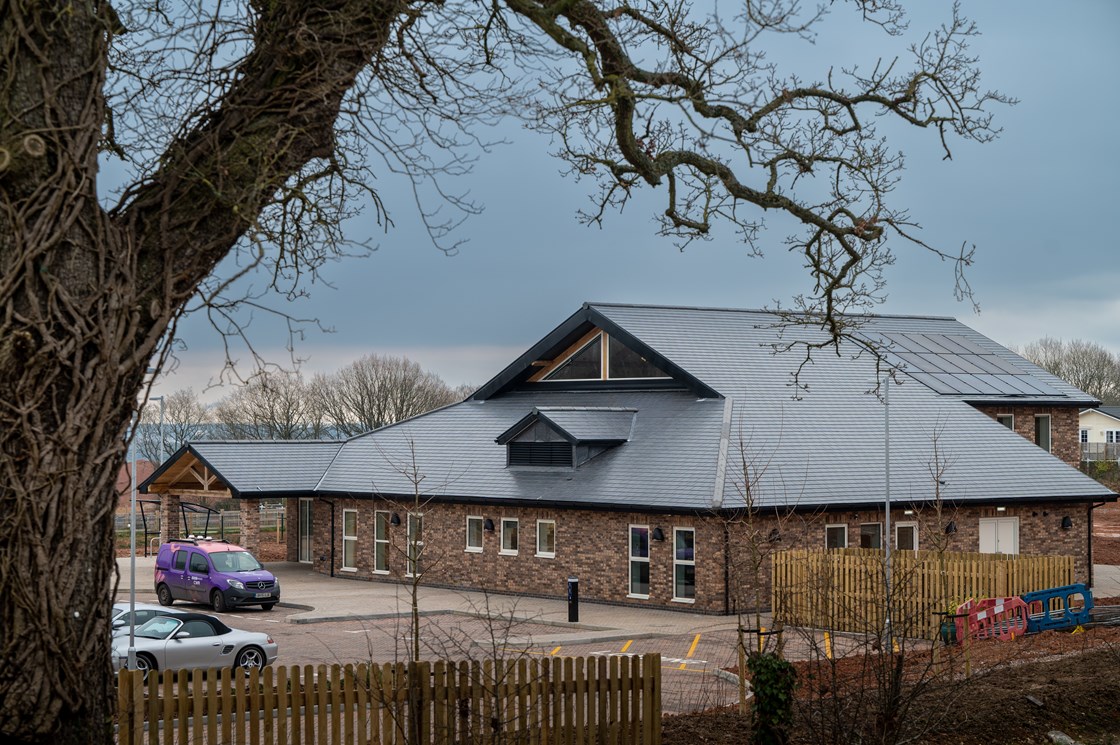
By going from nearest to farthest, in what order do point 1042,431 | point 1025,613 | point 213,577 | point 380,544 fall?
point 1025,613
point 213,577
point 380,544
point 1042,431

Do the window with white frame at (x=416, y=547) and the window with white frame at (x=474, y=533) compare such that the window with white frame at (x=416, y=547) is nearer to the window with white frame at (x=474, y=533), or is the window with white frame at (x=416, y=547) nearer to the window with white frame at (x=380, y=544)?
the window with white frame at (x=380, y=544)

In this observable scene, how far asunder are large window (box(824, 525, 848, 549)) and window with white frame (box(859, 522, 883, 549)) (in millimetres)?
619

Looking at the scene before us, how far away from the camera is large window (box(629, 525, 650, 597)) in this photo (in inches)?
1183

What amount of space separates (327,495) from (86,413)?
3188 centimetres

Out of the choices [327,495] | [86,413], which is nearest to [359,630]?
[327,495]

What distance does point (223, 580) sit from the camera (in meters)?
30.7

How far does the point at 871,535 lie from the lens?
101 feet

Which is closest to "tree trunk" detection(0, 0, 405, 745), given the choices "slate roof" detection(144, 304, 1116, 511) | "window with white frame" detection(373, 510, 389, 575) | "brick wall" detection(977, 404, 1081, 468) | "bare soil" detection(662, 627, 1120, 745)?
"bare soil" detection(662, 627, 1120, 745)

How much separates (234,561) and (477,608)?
10170 millimetres

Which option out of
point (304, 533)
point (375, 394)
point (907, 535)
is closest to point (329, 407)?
point (375, 394)

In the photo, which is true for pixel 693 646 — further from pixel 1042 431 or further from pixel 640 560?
pixel 1042 431

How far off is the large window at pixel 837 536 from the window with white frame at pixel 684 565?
11.3 ft

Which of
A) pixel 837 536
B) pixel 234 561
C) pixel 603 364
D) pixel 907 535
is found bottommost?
pixel 234 561

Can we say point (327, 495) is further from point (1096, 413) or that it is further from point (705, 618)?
point (1096, 413)
